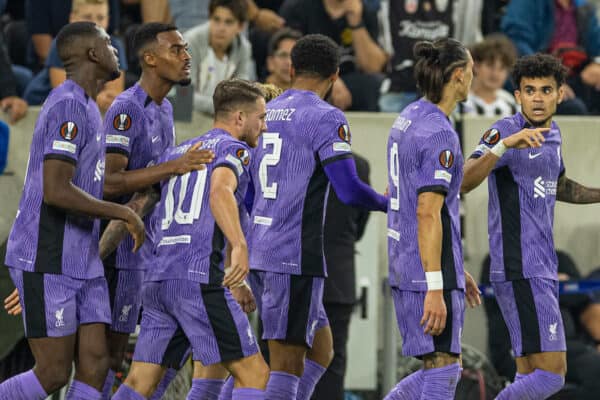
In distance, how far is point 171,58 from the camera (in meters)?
7.12

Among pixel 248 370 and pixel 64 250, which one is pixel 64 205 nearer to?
pixel 64 250

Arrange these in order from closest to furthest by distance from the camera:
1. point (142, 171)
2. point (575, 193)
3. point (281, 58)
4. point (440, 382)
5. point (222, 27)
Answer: point (440, 382)
point (142, 171)
point (575, 193)
point (281, 58)
point (222, 27)

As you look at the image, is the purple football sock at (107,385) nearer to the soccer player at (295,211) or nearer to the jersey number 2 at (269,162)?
the soccer player at (295,211)

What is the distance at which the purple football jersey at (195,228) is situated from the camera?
21.2ft

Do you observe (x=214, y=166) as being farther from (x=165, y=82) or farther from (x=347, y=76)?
(x=347, y=76)

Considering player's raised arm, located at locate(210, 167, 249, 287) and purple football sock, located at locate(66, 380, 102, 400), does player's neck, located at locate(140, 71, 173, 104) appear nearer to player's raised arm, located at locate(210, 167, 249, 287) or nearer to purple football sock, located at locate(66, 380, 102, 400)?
player's raised arm, located at locate(210, 167, 249, 287)

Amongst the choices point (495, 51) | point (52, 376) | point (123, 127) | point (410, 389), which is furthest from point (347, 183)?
point (495, 51)

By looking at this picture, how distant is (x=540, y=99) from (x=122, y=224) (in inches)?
98.1

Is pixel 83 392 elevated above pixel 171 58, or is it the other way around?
pixel 171 58

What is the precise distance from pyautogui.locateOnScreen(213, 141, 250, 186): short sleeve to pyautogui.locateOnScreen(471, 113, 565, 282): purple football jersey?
4.75 ft

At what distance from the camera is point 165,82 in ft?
23.5

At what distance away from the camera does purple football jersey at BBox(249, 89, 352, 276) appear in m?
7.05

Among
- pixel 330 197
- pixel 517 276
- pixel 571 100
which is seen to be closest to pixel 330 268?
pixel 330 197

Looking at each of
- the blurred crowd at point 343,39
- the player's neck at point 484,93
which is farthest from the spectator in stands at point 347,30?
the player's neck at point 484,93
